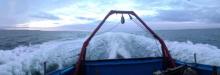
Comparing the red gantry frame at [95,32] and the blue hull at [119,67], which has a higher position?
the red gantry frame at [95,32]

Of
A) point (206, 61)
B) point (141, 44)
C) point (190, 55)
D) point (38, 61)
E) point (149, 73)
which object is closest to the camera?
point (149, 73)

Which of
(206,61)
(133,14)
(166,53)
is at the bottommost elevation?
(206,61)

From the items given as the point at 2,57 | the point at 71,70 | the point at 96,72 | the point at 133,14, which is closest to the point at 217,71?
the point at 133,14

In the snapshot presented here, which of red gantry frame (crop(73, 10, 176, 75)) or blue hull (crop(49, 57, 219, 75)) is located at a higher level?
red gantry frame (crop(73, 10, 176, 75))

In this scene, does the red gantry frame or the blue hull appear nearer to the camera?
the red gantry frame

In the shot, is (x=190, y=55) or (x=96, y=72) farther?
(x=190, y=55)

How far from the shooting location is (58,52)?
1602cm

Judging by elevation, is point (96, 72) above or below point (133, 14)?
below

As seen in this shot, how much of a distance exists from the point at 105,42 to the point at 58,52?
449 cm

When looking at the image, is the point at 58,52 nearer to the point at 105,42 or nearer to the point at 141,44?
the point at 105,42

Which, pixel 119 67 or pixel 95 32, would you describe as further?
pixel 119 67

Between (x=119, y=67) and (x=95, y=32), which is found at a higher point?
(x=95, y=32)

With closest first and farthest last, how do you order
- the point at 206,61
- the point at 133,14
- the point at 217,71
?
the point at 217,71 < the point at 133,14 < the point at 206,61

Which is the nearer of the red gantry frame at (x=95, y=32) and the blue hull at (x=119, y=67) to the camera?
the red gantry frame at (x=95, y=32)
